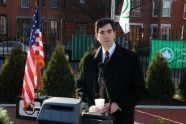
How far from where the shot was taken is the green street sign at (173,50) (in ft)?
41.1

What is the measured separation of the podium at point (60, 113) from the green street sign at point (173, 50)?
9562 mm

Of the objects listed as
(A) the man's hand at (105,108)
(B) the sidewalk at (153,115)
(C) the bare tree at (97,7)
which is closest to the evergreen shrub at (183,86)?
(B) the sidewalk at (153,115)

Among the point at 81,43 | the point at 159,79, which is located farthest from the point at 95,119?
the point at 81,43

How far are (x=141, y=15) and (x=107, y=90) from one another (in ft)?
133

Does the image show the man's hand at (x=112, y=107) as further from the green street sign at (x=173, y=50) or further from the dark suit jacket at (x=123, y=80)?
the green street sign at (x=173, y=50)

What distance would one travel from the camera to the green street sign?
12539mm

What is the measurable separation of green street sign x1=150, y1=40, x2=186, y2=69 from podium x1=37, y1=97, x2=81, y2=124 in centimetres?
956

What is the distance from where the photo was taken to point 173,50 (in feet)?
42.0

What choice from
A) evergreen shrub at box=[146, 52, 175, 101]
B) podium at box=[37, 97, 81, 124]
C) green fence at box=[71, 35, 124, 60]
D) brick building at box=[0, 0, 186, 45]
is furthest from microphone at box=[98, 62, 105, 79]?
brick building at box=[0, 0, 186, 45]

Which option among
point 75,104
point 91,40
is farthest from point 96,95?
point 91,40

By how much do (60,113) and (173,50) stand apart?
33.3 feet

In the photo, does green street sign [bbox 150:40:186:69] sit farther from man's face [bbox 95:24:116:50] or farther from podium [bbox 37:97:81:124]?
podium [bbox 37:97:81:124]

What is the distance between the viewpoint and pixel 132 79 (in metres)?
3.72

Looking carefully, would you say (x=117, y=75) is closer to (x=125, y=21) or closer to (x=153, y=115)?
(x=153, y=115)
